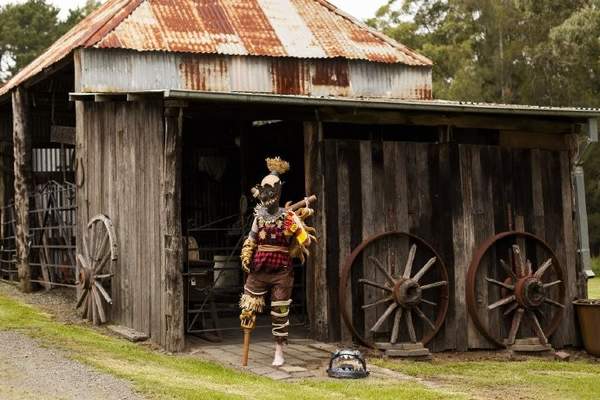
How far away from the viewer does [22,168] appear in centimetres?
1766

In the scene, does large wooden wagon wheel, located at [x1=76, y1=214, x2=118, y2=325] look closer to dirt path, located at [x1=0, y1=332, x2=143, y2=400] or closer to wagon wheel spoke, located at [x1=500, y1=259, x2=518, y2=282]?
dirt path, located at [x1=0, y1=332, x2=143, y2=400]

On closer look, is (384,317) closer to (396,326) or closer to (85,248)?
(396,326)

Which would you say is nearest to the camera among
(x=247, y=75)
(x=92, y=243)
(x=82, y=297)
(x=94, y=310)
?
(x=94, y=310)

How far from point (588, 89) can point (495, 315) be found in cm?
2602

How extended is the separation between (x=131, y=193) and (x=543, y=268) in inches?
223

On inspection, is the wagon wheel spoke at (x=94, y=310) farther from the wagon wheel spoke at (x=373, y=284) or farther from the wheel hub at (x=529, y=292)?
the wheel hub at (x=529, y=292)

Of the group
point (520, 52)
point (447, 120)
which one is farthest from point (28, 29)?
point (447, 120)

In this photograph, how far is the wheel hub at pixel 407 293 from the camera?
11.4 m

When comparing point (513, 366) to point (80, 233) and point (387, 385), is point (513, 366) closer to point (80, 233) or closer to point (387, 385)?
point (387, 385)

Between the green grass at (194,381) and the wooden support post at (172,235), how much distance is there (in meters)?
0.34

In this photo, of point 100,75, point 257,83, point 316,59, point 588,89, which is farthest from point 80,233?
point 588,89

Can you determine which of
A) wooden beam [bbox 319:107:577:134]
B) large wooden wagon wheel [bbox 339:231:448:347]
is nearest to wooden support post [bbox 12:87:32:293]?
wooden beam [bbox 319:107:577:134]

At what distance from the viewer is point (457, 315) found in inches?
476

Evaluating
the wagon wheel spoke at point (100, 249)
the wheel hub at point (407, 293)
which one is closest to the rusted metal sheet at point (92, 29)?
the wagon wheel spoke at point (100, 249)
